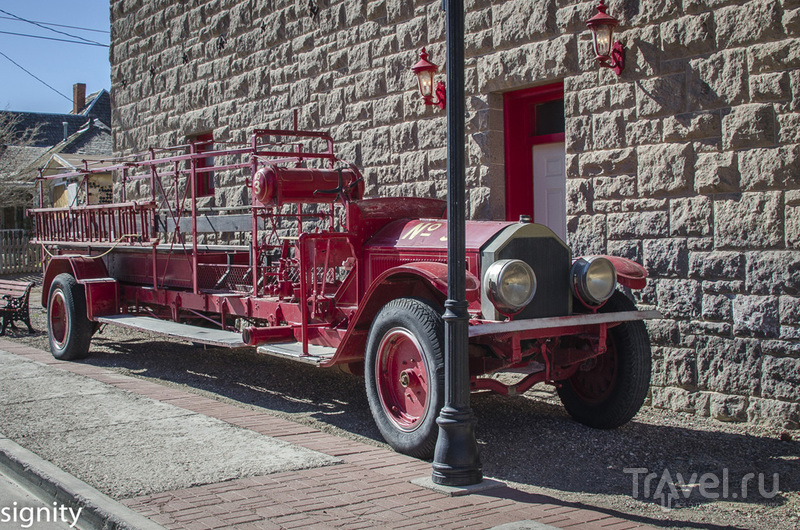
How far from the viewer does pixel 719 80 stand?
6.96 m

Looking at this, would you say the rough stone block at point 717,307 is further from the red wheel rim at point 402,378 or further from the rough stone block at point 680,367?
the red wheel rim at point 402,378

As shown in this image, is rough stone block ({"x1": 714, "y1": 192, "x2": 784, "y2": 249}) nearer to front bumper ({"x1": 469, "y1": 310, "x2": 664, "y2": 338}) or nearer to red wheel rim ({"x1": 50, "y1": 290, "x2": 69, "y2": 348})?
front bumper ({"x1": 469, "y1": 310, "x2": 664, "y2": 338})

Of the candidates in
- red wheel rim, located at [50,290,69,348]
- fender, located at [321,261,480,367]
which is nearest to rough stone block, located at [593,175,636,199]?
fender, located at [321,261,480,367]

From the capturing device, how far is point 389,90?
1027 centimetres

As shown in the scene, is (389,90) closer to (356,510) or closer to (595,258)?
(595,258)

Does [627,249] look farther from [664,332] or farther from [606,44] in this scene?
[606,44]

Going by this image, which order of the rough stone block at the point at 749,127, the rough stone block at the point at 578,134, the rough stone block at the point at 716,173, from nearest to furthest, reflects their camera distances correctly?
1. the rough stone block at the point at 749,127
2. the rough stone block at the point at 716,173
3. the rough stone block at the point at 578,134

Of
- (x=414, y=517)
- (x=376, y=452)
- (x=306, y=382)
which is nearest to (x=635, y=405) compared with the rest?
(x=376, y=452)

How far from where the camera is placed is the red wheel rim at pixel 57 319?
10406 mm

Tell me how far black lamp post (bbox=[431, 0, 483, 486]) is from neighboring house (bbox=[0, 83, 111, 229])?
20.6 m

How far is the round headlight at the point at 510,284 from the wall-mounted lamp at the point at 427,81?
420 cm

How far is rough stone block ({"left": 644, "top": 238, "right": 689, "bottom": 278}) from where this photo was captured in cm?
725

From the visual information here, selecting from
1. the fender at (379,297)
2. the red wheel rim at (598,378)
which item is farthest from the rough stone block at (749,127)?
the fender at (379,297)

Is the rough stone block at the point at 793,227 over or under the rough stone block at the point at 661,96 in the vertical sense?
under
